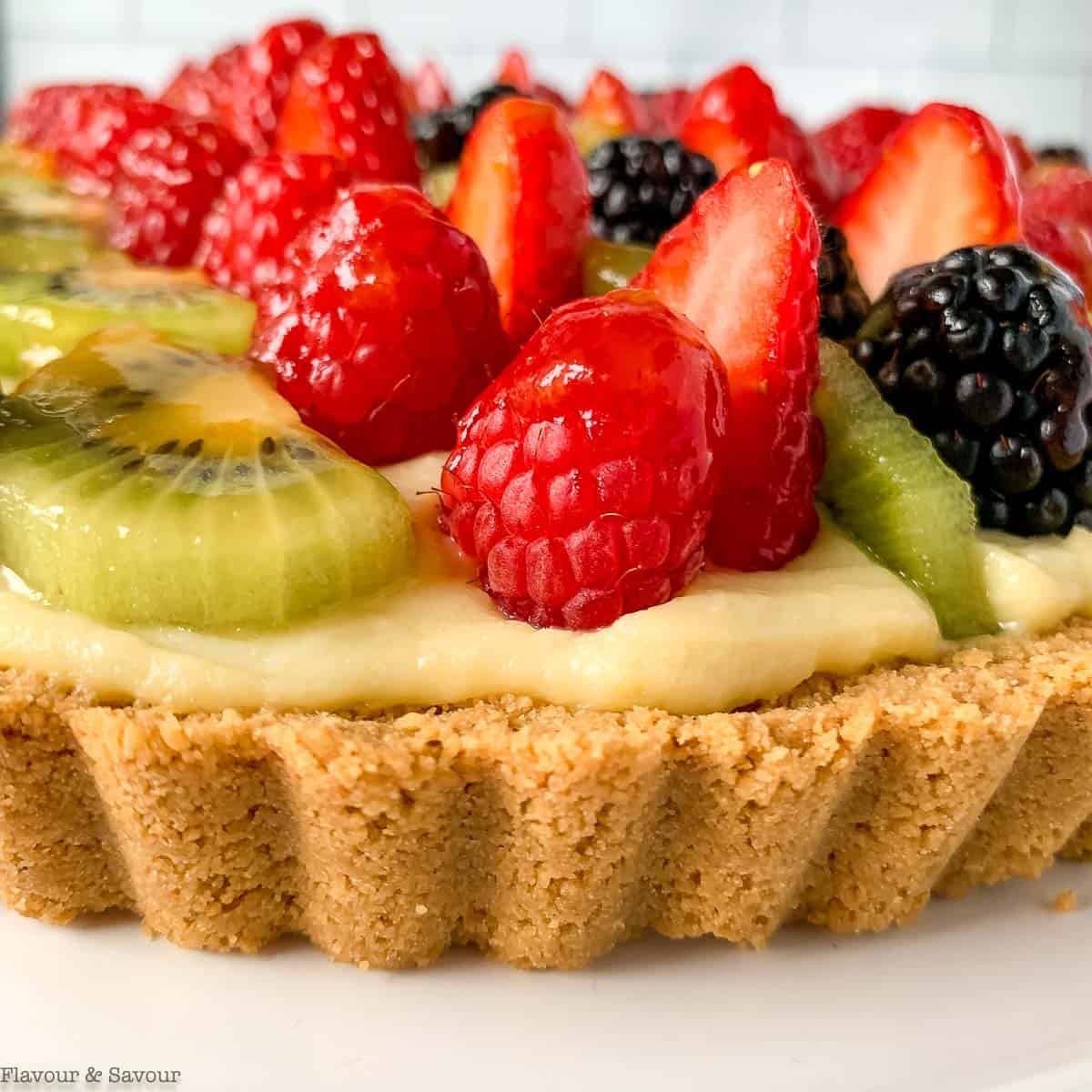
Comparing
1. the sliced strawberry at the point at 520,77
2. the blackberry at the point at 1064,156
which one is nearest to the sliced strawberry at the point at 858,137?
the blackberry at the point at 1064,156

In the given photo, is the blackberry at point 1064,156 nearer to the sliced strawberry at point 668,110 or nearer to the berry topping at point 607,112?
the sliced strawberry at point 668,110

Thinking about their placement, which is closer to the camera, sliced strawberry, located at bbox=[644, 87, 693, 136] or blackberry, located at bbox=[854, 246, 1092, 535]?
blackberry, located at bbox=[854, 246, 1092, 535]

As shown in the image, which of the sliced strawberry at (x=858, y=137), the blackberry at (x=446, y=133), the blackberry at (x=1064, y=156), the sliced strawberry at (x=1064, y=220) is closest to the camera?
the sliced strawberry at (x=1064, y=220)

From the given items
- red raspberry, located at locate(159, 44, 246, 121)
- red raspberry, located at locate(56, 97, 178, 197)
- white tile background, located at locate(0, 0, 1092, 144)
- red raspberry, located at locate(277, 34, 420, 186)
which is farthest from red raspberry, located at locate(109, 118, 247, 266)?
white tile background, located at locate(0, 0, 1092, 144)

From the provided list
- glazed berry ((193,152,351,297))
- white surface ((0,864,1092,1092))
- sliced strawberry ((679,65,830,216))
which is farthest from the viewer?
sliced strawberry ((679,65,830,216))

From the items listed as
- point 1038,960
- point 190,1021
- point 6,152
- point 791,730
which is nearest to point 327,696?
point 190,1021

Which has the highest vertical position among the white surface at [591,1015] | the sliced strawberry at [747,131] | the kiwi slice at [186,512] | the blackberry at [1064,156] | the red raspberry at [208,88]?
the sliced strawberry at [747,131]

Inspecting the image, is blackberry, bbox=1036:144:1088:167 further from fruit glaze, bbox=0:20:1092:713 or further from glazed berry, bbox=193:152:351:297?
glazed berry, bbox=193:152:351:297
